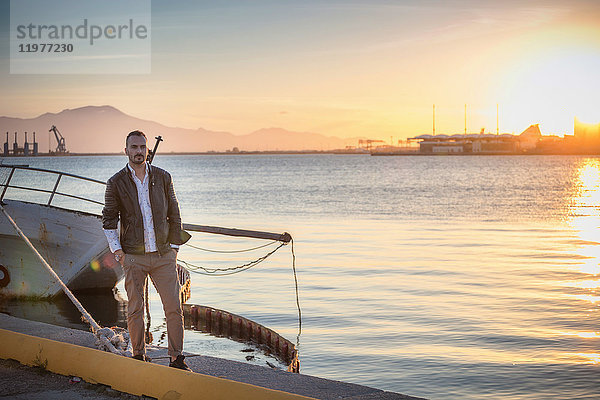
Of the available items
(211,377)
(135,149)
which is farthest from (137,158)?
(211,377)

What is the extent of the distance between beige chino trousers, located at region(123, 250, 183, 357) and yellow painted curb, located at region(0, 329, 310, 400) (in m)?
0.42

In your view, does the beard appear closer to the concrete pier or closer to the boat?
the concrete pier

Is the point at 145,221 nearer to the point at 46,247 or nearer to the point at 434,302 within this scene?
the point at 46,247

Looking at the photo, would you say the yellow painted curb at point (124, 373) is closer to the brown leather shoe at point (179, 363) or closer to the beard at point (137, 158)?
the brown leather shoe at point (179, 363)

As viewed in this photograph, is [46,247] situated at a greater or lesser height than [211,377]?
greater

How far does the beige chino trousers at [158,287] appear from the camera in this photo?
6.65 meters

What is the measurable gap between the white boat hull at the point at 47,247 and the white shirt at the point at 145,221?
8.89m

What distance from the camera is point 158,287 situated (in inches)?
267

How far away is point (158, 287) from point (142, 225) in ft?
2.01

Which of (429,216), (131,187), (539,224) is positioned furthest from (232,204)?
(131,187)

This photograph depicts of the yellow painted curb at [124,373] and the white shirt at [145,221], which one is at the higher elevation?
the white shirt at [145,221]

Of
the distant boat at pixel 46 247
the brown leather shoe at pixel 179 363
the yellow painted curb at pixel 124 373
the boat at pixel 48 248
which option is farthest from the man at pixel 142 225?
the distant boat at pixel 46 247

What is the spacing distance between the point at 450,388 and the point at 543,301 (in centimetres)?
705

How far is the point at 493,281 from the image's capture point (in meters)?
19.6
